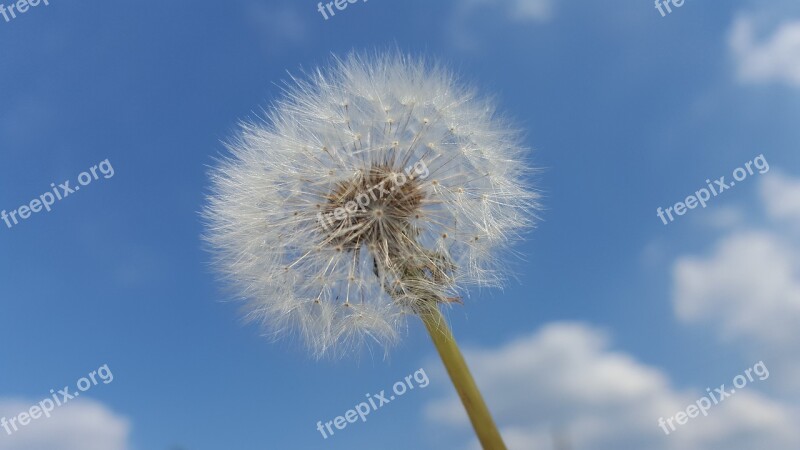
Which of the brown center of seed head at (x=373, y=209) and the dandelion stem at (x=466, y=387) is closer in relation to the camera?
the dandelion stem at (x=466, y=387)

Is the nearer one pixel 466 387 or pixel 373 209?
pixel 466 387

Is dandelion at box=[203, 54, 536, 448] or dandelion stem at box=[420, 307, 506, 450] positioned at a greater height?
dandelion at box=[203, 54, 536, 448]

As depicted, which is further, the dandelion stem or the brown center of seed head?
the brown center of seed head

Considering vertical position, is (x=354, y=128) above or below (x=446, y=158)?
above

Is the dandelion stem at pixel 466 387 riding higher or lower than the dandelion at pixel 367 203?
lower

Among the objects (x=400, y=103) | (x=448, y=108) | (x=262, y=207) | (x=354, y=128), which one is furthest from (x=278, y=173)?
(x=448, y=108)

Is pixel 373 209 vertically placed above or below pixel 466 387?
above

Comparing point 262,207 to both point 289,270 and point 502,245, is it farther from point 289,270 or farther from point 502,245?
point 502,245

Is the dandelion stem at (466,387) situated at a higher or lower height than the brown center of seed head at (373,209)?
lower
